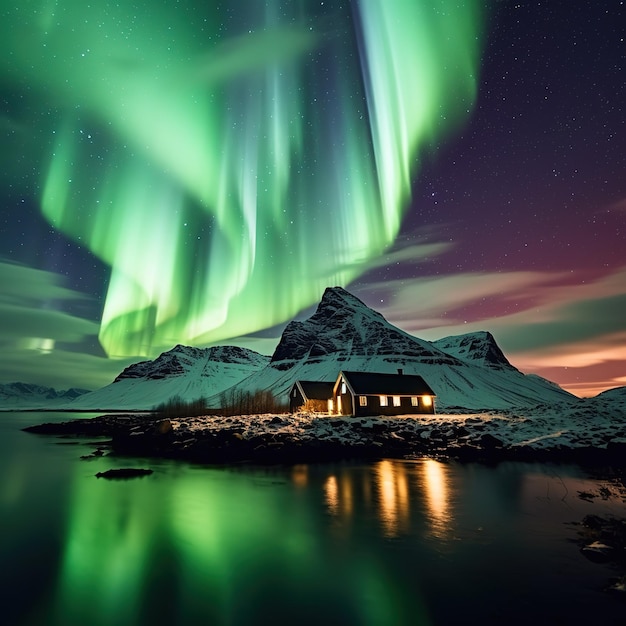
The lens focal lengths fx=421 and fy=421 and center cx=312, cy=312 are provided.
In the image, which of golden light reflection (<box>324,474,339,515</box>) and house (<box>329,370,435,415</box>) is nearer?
golden light reflection (<box>324,474,339,515</box>)

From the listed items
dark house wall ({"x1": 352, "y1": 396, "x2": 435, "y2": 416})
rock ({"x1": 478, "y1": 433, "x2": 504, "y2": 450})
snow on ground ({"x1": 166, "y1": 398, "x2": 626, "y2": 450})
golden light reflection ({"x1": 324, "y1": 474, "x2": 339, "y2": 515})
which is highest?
dark house wall ({"x1": 352, "y1": 396, "x2": 435, "y2": 416})

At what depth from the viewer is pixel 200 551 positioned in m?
17.2

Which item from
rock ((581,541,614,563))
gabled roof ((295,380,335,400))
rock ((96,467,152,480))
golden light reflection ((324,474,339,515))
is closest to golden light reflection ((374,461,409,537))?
golden light reflection ((324,474,339,515))

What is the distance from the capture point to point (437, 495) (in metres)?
25.7

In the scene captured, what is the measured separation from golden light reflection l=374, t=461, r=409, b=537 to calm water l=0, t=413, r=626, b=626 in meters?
0.18

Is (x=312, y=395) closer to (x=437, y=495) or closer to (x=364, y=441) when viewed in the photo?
(x=364, y=441)

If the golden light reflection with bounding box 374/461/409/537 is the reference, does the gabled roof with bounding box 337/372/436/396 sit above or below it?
above

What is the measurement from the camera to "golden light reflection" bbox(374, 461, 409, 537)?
19845 millimetres

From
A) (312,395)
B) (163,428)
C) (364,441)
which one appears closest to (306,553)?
(364,441)

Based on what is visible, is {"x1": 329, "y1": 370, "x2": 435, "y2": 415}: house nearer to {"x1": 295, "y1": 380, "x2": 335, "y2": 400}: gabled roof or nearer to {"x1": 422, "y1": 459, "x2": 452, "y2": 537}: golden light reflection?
{"x1": 295, "y1": 380, "x2": 335, "y2": 400}: gabled roof

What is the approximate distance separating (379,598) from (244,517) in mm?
11776

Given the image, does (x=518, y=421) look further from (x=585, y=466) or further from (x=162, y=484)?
(x=162, y=484)

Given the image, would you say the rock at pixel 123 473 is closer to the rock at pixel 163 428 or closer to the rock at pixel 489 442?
the rock at pixel 163 428

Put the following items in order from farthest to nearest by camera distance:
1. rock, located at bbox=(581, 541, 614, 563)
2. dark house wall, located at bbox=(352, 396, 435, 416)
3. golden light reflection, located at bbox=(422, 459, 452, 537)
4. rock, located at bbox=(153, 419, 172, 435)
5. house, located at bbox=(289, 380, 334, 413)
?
house, located at bbox=(289, 380, 334, 413) < dark house wall, located at bbox=(352, 396, 435, 416) < rock, located at bbox=(153, 419, 172, 435) < golden light reflection, located at bbox=(422, 459, 452, 537) < rock, located at bbox=(581, 541, 614, 563)
